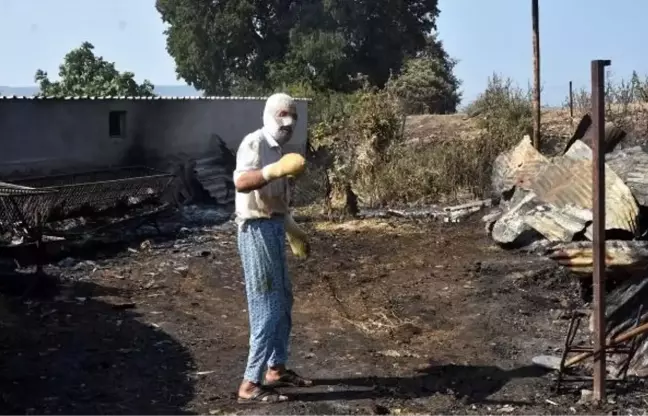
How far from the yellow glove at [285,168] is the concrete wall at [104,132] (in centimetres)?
828

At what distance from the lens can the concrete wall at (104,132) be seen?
12.1 meters

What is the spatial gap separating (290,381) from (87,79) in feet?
70.9

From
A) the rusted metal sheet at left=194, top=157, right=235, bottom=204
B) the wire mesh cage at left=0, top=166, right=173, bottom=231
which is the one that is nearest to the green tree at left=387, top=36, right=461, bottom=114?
the rusted metal sheet at left=194, top=157, right=235, bottom=204

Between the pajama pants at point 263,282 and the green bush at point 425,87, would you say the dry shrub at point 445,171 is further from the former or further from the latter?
the green bush at point 425,87

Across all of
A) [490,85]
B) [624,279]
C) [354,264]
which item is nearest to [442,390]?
[624,279]

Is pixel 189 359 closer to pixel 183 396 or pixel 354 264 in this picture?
pixel 183 396

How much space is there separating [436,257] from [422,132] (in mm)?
9982

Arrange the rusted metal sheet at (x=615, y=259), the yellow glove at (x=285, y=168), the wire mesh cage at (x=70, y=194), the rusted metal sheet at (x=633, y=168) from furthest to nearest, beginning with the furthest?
the wire mesh cage at (x=70, y=194) → the rusted metal sheet at (x=633, y=168) → the rusted metal sheet at (x=615, y=259) → the yellow glove at (x=285, y=168)

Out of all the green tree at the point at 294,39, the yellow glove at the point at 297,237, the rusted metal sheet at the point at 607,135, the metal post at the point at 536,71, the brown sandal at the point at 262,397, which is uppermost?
the green tree at the point at 294,39

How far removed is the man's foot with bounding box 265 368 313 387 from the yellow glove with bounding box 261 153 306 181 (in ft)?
4.08

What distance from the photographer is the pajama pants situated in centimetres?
471

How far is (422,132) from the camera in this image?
19.0 meters

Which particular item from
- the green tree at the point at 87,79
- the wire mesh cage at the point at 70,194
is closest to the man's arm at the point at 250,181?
the wire mesh cage at the point at 70,194

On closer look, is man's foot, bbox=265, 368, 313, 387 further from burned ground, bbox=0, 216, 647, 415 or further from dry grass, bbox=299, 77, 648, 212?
dry grass, bbox=299, 77, 648, 212
